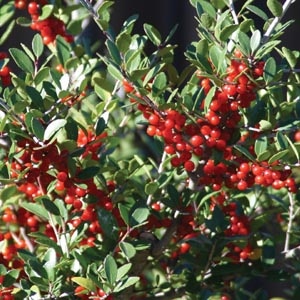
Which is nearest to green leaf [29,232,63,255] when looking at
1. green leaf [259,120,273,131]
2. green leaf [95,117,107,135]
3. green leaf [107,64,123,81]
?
green leaf [95,117,107,135]

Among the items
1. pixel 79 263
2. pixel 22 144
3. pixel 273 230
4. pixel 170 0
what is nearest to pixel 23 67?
pixel 22 144

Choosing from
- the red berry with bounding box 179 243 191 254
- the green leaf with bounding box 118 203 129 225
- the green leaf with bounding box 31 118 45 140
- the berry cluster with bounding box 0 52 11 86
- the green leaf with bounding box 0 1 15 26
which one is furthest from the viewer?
the green leaf with bounding box 0 1 15 26

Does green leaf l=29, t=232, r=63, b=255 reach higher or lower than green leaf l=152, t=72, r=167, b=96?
lower

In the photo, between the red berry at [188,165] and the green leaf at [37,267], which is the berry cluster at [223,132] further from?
the green leaf at [37,267]

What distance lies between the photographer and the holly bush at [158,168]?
52.5 inches

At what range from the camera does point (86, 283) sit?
1.32 meters

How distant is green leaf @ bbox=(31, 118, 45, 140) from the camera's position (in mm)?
1265

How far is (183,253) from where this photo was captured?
5.37 feet

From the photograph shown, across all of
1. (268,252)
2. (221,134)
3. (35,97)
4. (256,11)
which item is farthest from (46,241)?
(256,11)

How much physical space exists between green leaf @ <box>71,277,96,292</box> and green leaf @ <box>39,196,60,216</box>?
0.15 meters

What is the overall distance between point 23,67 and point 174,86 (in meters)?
0.30

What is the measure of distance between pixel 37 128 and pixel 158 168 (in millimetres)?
402

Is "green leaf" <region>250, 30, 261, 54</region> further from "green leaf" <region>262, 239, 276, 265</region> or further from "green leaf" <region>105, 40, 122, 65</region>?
"green leaf" <region>262, 239, 276, 265</region>

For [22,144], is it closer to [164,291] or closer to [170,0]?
[164,291]
